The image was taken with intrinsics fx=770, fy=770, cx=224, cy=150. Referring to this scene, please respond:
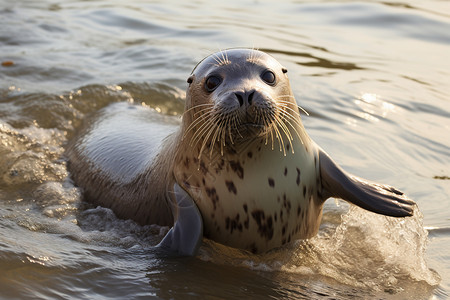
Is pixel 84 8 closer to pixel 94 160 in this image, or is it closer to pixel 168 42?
pixel 168 42

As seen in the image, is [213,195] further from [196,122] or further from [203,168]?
[196,122]

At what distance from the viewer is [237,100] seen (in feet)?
12.6

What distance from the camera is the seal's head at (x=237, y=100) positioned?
3.83 meters

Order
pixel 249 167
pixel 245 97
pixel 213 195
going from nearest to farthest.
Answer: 1. pixel 245 97
2. pixel 249 167
3. pixel 213 195

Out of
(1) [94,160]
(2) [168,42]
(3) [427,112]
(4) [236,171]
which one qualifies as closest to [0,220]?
(1) [94,160]

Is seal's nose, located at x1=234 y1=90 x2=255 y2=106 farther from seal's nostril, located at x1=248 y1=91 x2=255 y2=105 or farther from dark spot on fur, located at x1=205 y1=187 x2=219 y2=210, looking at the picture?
dark spot on fur, located at x1=205 y1=187 x2=219 y2=210

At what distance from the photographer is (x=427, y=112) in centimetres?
696

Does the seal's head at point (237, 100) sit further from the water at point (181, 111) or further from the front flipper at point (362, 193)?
the water at point (181, 111)

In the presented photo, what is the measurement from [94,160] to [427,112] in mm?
3119

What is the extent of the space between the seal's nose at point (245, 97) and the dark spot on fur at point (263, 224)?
699mm

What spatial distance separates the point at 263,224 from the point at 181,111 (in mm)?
3349

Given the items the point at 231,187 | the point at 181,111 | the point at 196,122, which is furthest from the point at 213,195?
the point at 181,111

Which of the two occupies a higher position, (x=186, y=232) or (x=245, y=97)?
(x=245, y=97)

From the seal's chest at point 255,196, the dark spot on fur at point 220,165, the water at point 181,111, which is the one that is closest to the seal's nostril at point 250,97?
the seal's chest at point 255,196
